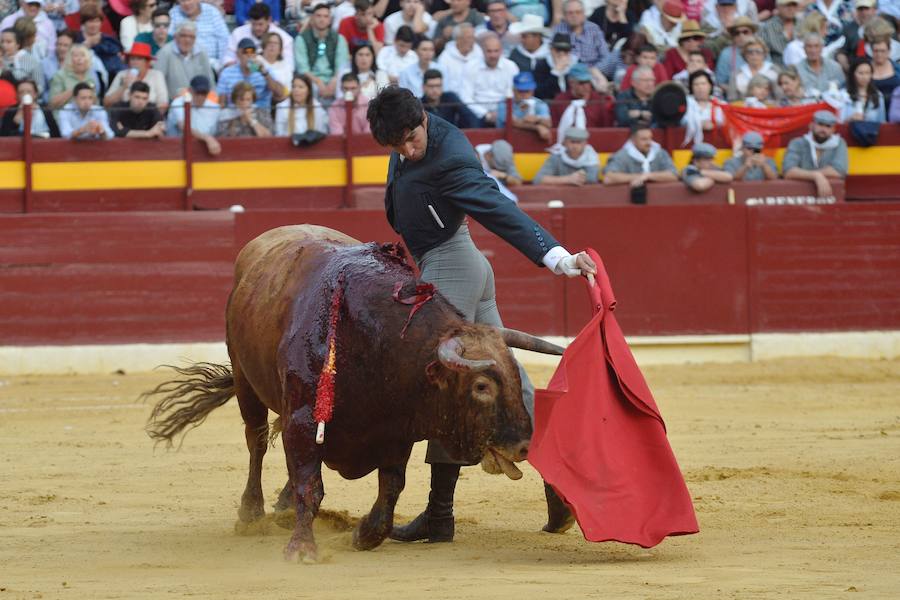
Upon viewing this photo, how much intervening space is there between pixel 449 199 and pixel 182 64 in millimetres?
7386

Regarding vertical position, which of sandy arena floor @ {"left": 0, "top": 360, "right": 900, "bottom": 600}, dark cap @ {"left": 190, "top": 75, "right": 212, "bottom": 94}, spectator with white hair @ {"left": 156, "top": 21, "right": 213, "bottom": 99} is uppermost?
spectator with white hair @ {"left": 156, "top": 21, "right": 213, "bottom": 99}

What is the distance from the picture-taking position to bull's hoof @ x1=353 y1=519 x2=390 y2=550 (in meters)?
5.43

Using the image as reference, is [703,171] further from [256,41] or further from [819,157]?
[256,41]

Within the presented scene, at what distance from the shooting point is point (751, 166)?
12383mm

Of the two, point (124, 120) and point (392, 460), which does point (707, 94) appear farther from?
point (392, 460)

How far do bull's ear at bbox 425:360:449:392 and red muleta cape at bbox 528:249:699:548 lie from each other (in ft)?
1.06

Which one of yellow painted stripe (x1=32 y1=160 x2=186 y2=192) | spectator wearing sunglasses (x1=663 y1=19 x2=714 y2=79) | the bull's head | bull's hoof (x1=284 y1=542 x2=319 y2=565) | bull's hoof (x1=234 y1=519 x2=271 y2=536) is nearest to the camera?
the bull's head

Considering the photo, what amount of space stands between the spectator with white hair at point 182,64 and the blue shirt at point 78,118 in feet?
1.92

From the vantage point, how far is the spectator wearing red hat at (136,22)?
41.7 ft

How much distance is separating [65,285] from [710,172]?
5253 mm

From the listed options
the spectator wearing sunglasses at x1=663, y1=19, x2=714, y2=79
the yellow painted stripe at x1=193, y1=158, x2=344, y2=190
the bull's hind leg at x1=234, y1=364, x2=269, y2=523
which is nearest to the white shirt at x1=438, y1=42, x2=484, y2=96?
the yellow painted stripe at x1=193, y1=158, x2=344, y2=190

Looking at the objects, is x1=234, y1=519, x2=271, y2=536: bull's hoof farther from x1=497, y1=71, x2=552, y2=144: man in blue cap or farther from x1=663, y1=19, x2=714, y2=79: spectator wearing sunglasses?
x1=663, y1=19, x2=714, y2=79: spectator wearing sunglasses

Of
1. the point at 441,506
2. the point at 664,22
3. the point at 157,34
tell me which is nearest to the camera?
the point at 441,506

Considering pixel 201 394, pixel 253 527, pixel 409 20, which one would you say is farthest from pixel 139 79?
pixel 253 527
